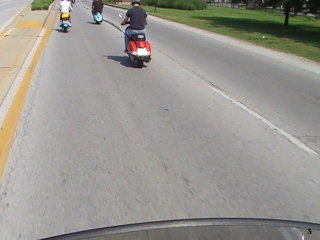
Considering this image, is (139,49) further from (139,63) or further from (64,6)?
(64,6)

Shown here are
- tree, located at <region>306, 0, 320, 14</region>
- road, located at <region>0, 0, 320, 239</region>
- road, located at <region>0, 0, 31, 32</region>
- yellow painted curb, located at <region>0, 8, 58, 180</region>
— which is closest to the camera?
road, located at <region>0, 0, 320, 239</region>

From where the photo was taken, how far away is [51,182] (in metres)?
5.23

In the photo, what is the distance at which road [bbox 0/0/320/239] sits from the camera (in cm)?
461

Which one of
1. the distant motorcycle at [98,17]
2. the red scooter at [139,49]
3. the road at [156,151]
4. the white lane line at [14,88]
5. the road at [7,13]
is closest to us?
the road at [156,151]

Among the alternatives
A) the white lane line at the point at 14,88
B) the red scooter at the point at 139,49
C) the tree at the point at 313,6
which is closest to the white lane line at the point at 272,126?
the red scooter at the point at 139,49

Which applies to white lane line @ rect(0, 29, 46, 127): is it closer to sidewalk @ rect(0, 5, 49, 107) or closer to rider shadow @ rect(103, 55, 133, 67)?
sidewalk @ rect(0, 5, 49, 107)

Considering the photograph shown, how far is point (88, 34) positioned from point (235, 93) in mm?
15652

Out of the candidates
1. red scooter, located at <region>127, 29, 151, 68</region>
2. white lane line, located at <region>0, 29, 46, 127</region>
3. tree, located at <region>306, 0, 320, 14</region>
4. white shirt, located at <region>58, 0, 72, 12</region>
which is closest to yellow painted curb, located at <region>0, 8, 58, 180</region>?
white lane line, located at <region>0, 29, 46, 127</region>

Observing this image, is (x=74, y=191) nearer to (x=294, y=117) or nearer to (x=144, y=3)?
(x=294, y=117)

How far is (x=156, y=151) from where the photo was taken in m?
6.43

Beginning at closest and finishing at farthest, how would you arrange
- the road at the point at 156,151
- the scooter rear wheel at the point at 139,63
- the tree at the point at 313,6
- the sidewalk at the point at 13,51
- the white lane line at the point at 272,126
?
the road at the point at 156,151
the white lane line at the point at 272,126
the sidewalk at the point at 13,51
the scooter rear wheel at the point at 139,63
the tree at the point at 313,6

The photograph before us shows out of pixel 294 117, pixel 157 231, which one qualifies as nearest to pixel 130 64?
pixel 294 117

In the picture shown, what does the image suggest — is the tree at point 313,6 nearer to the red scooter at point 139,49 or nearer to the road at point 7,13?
the red scooter at point 139,49

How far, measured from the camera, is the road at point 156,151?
461 centimetres
